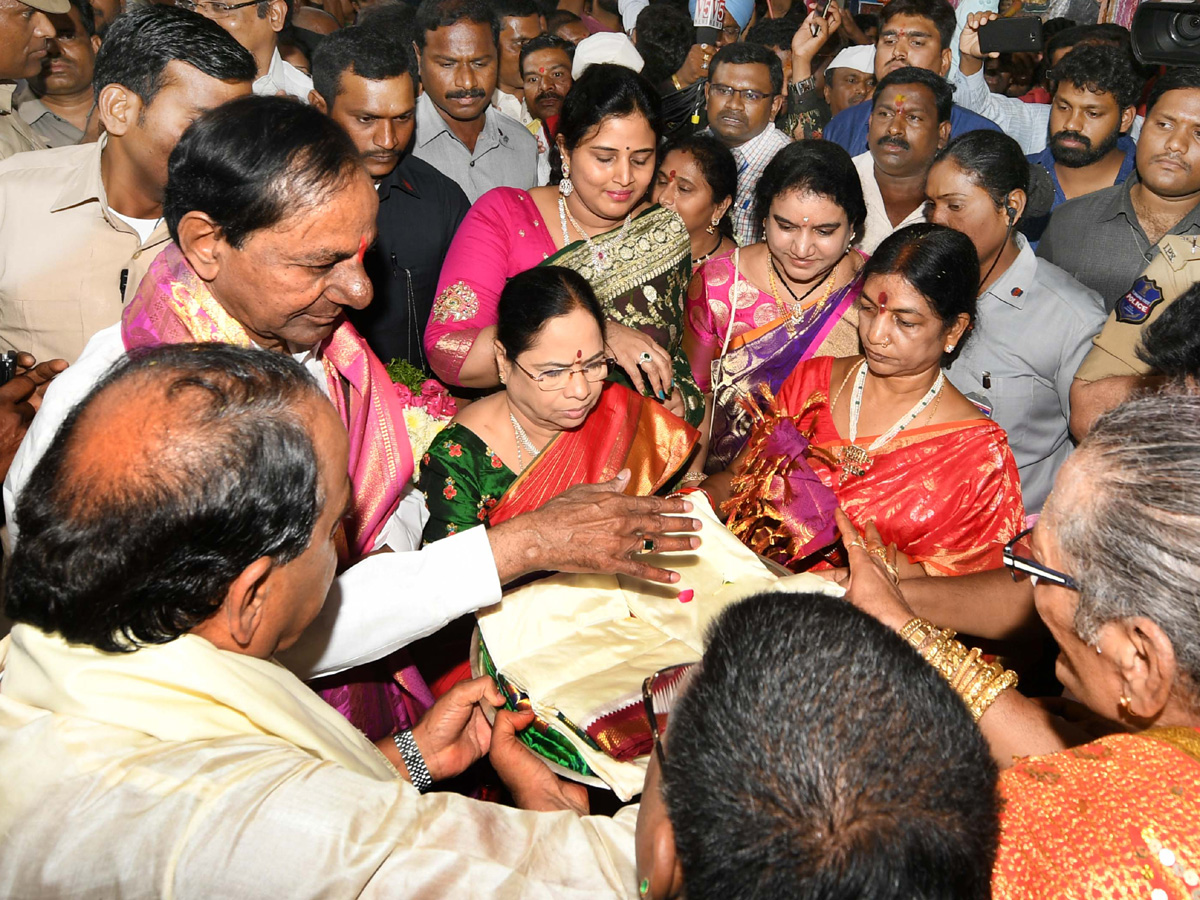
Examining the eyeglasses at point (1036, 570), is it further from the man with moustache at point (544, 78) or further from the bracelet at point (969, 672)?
the man with moustache at point (544, 78)

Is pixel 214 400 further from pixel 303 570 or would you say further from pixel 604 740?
pixel 604 740

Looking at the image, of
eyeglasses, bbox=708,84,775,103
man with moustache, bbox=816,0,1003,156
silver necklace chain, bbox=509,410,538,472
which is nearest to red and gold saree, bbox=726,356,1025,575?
silver necklace chain, bbox=509,410,538,472

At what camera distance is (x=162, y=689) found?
1.33 m

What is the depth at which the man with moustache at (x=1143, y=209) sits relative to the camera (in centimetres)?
382

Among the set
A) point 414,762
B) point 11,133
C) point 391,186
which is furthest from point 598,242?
point 11,133

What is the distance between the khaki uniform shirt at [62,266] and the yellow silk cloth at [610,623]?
173 centimetres

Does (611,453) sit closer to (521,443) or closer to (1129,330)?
(521,443)

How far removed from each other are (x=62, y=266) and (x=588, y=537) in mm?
2037

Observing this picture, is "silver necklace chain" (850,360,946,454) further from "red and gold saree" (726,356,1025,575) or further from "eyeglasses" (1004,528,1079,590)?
"eyeglasses" (1004,528,1079,590)

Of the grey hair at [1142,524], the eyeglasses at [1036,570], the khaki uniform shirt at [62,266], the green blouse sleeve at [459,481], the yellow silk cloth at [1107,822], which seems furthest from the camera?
the khaki uniform shirt at [62,266]

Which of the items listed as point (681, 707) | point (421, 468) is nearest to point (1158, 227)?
point (421, 468)

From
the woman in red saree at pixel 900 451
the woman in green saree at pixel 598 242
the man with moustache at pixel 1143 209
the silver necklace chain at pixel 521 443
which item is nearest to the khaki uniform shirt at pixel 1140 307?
the man with moustache at pixel 1143 209

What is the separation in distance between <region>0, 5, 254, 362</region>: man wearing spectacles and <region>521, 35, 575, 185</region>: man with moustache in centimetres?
307

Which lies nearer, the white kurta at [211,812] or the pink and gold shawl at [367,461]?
the white kurta at [211,812]
